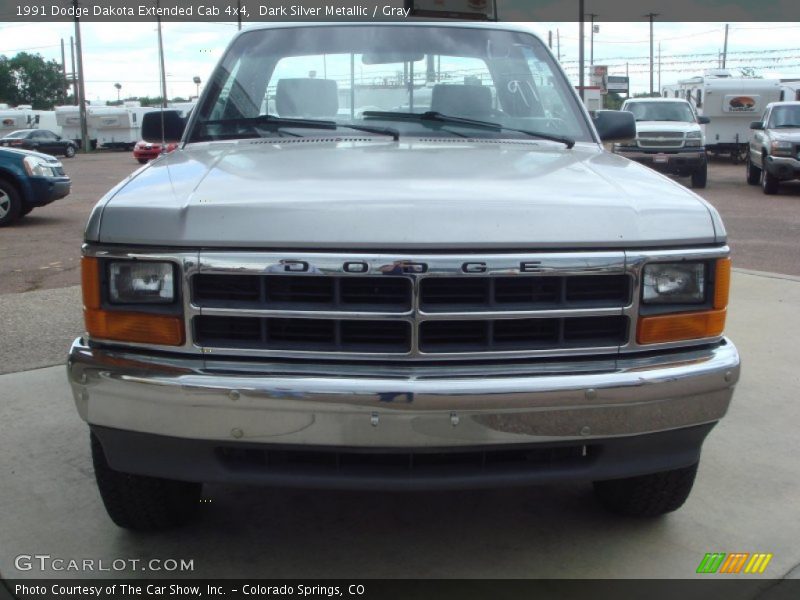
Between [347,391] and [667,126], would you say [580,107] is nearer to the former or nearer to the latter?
[347,391]

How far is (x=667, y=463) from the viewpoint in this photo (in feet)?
9.19

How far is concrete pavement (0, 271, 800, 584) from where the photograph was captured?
307cm

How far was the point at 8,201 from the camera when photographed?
41.9ft

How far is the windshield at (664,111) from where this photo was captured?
63.6 ft

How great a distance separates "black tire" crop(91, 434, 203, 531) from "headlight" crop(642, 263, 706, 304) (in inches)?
66.8

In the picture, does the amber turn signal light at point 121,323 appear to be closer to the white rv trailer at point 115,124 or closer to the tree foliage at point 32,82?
the white rv trailer at point 115,124

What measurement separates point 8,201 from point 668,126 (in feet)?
41.7

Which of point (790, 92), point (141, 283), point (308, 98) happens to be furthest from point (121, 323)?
point (790, 92)

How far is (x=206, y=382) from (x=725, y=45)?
8933cm

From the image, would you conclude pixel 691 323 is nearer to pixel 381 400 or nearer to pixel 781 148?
pixel 381 400

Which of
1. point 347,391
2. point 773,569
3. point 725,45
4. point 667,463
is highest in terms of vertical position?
point 725,45

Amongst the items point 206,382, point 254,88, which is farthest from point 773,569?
point 254,88

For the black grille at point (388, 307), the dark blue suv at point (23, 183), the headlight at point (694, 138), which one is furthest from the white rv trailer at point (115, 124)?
the black grille at point (388, 307)

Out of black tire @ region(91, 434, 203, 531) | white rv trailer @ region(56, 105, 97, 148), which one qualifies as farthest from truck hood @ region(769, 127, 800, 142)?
white rv trailer @ region(56, 105, 97, 148)
